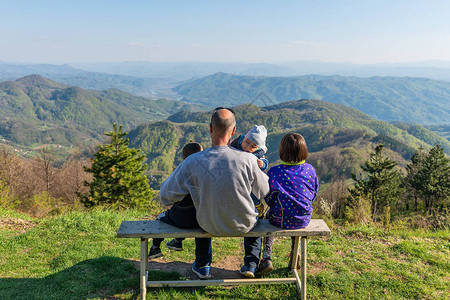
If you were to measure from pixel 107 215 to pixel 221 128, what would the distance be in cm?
532

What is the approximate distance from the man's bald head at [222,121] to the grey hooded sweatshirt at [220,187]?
0.77 ft

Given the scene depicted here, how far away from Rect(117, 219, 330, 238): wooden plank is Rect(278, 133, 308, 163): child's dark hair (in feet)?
3.31

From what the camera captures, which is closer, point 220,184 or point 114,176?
point 220,184

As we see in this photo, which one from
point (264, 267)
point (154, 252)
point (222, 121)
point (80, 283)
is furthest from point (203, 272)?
point (222, 121)

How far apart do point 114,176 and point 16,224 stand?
46.8ft

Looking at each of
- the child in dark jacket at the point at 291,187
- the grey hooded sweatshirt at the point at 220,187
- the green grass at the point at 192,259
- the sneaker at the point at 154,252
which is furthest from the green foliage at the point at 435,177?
the grey hooded sweatshirt at the point at 220,187

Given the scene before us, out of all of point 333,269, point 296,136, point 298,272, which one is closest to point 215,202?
point 296,136

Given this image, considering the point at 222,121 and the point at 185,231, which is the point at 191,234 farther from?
the point at 222,121

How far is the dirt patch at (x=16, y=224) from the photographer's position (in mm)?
7071

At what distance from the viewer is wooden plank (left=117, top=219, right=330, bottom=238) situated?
3.88 meters

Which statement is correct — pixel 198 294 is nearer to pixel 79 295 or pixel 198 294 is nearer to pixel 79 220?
pixel 79 295

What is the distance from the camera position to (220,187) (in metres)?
3.60

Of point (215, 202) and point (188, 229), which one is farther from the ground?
point (215, 202)

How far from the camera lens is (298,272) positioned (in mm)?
4961
